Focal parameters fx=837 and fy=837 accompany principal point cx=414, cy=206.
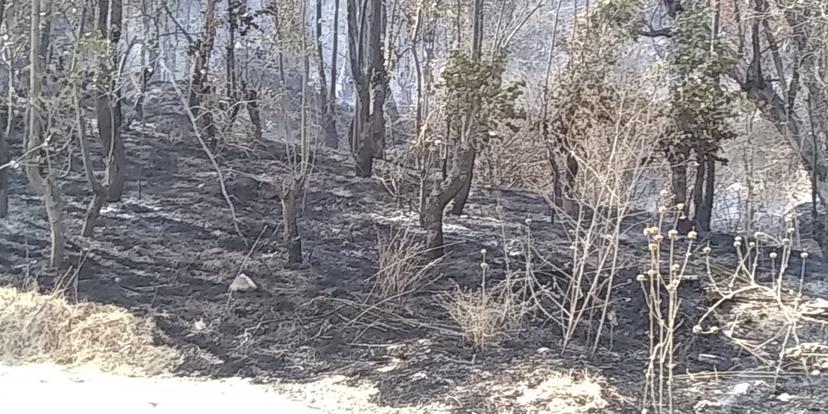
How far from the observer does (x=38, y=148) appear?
4934 millimetres

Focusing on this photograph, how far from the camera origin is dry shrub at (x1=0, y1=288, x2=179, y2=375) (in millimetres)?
4270

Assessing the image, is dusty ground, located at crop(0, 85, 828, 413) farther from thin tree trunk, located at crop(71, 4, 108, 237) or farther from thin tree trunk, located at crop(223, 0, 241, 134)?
thin tree trunk, located at crop(223, 0, 241, 134)

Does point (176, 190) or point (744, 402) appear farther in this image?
point (176, 190)

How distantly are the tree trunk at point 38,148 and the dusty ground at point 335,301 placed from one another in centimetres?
23

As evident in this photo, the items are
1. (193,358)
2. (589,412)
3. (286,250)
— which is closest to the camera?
(589,412)

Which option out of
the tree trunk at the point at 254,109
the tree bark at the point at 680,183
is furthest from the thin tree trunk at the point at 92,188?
the tree bark at the point at 680,183

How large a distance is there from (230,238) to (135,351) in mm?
1967

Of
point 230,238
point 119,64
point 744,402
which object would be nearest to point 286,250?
point 230,238

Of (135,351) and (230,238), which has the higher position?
(230,238)

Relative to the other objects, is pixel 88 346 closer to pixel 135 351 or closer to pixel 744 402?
pixel 135 351

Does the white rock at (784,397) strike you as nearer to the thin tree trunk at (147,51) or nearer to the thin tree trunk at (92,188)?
the thin tree trunk at (92,188)

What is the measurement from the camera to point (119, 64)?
6699 mm

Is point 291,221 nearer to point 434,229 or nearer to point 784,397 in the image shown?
point 434,229

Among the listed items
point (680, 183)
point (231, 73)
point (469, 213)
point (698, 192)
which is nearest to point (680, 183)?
point (680, 183)
